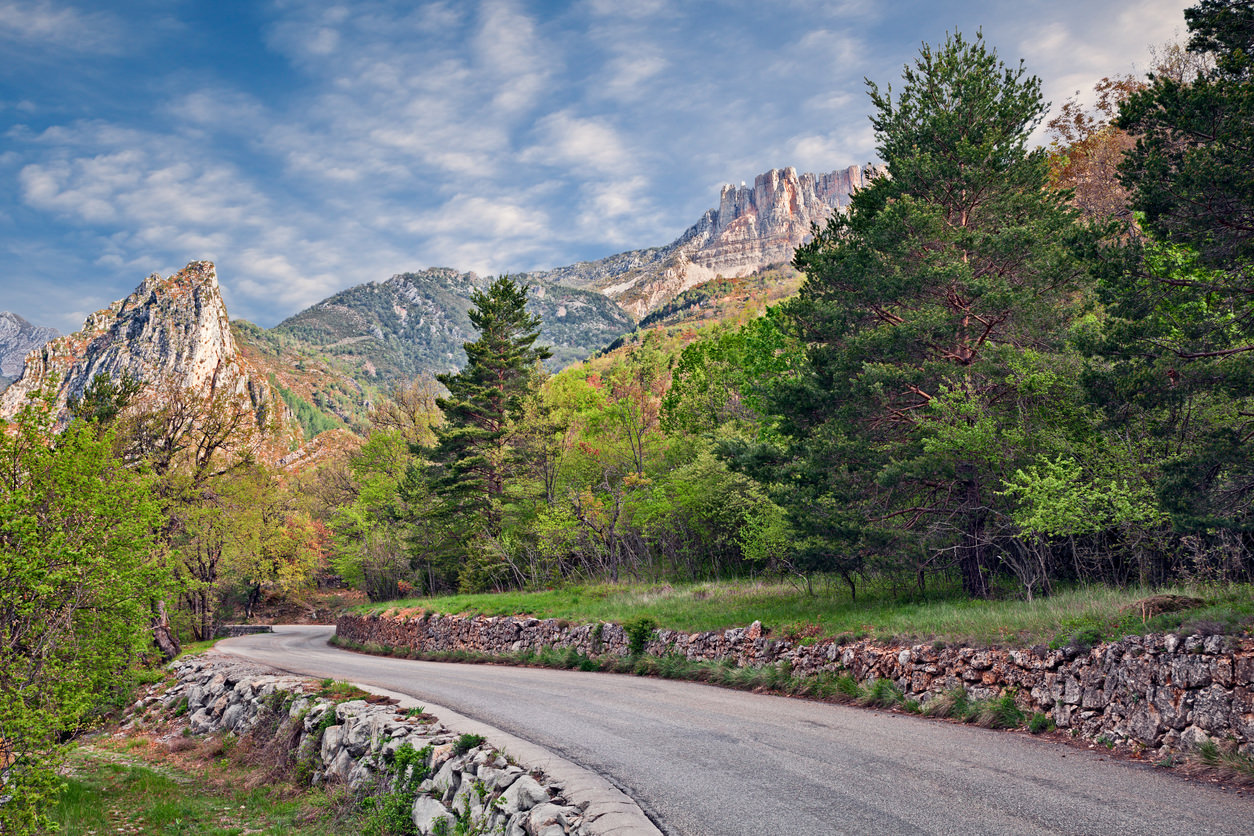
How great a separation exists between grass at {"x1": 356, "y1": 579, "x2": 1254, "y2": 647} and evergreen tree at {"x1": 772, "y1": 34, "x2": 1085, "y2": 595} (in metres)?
1.74

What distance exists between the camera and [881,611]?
44.0 ft

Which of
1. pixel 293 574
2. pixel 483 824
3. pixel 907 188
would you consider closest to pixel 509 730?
pixel 483 824

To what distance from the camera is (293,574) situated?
49719 mm

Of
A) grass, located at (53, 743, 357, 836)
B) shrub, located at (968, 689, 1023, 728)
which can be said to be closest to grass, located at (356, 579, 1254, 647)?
shrub, located at (968, 689, 1023, 728)

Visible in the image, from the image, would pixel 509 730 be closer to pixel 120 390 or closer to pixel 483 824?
pixel 483 824

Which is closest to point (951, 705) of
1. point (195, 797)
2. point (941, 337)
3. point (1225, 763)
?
point (1225, 763)

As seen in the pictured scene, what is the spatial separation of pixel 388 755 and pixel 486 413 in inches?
1084

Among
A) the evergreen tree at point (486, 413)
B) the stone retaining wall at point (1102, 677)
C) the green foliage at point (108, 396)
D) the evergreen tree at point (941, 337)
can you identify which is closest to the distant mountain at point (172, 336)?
the green foliage at point (108, 396)

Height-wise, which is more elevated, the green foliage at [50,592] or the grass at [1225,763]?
the green foliage at [50,592]

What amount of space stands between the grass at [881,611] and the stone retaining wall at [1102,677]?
268 mm

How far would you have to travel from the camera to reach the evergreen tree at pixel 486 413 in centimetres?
3366

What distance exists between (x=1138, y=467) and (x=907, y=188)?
28.8 ft

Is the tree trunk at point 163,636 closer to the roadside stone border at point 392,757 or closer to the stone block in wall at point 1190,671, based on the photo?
the roadside stone border at point 392,757

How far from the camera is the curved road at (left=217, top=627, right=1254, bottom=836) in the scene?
525 cm
